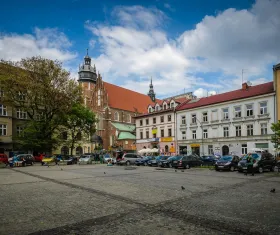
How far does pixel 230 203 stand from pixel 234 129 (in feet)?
105

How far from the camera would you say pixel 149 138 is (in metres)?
51.5

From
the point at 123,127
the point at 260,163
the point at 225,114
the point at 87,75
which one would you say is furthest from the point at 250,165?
the point at 87,75

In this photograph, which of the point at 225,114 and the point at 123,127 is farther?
the point at 123,127

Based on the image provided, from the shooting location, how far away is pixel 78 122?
46.0 m

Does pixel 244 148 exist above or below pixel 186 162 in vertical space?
above

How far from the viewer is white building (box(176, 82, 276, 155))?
113 ft

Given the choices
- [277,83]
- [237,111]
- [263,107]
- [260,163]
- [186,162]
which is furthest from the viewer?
[237,111]

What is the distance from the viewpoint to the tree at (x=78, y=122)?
44000 millimetres

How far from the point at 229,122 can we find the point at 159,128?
51.9 feet

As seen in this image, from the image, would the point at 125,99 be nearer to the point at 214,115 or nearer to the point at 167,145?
the point at 167,145

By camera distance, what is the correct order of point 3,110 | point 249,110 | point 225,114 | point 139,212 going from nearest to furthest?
point 139,212
point 249,110
point 225,114
point 3,110

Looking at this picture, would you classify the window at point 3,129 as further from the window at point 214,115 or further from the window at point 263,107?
the window at point 263,107

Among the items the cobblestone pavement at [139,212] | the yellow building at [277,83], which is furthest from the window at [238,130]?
the cobblestone pavement at [139,212]

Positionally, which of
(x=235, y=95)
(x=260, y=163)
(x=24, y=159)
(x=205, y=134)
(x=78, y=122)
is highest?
(x=235, y=95)
